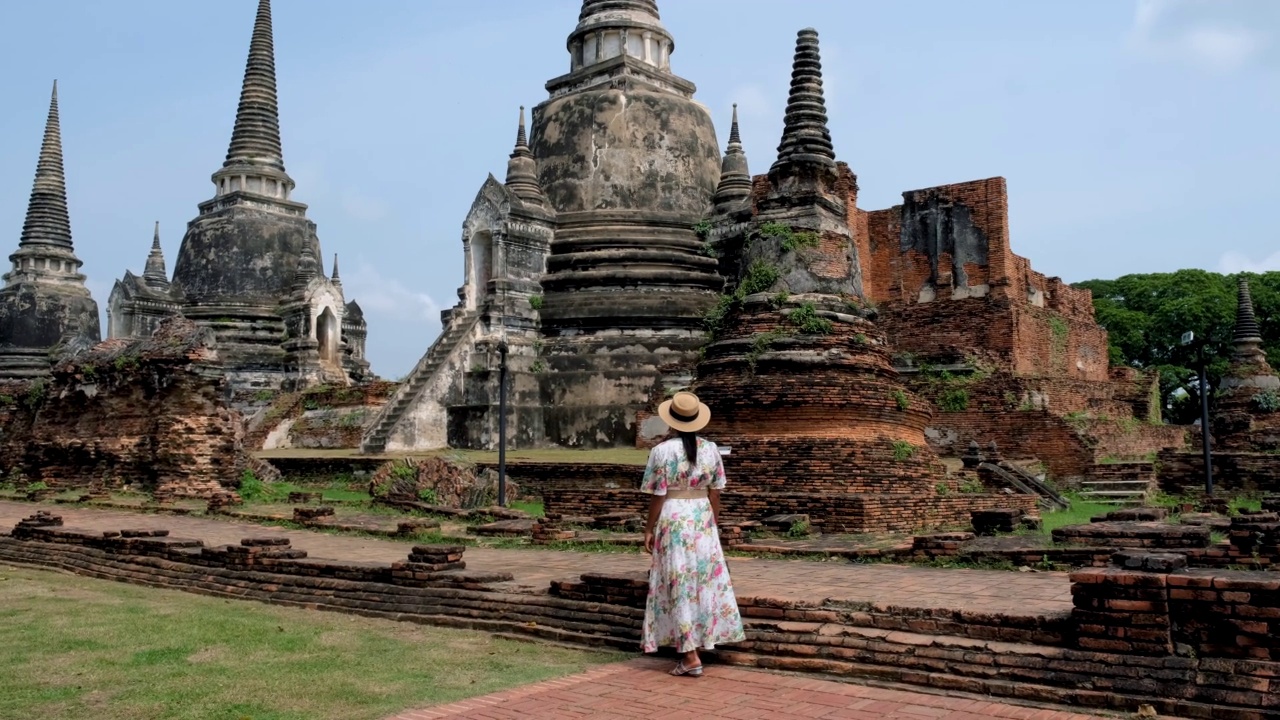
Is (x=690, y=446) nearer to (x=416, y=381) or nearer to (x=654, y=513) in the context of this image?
(x=654, y=513)

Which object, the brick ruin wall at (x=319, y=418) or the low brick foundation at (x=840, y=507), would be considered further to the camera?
the brick ruin wall at (x=319, y=418)

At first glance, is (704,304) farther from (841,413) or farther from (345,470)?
(841,413)

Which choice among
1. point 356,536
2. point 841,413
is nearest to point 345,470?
point 356,536

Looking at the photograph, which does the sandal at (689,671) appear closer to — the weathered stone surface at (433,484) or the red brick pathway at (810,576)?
the red brick pathway at (810,576)

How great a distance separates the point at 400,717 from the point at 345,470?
14888 millimetres

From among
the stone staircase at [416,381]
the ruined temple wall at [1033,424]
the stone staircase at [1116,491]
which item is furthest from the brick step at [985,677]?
the stone staircase at [416,381]

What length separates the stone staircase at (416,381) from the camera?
2056 centimetres

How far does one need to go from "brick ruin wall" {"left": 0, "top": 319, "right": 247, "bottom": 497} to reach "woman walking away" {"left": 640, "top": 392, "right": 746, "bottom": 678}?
12152 mm

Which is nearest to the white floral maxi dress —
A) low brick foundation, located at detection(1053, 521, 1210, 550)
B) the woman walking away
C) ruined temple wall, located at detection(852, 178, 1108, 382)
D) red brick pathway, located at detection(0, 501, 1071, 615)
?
the woman walking away

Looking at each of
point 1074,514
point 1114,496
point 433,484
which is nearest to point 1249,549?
point 1074,514

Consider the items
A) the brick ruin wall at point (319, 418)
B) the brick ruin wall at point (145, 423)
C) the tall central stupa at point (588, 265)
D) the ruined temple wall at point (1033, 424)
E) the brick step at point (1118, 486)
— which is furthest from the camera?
the brick ruin wall at point (319, 418)

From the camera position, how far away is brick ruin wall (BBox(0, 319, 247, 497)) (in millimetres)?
16438

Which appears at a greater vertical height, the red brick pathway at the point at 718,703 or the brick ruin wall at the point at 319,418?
the brick ruin wall at the point at 319,418

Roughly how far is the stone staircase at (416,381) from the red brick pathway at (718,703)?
15810mm
